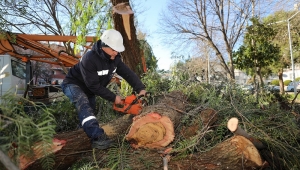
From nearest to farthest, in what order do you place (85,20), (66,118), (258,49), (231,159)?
(231,159)
(66,118)
(85,20)
(258,49)

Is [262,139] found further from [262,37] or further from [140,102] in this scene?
[262,37]

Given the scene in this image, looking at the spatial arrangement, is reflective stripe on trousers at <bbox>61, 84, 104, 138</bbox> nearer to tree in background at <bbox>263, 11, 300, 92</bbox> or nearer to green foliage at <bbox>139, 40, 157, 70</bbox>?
green foliage at <bbox>139, 40, 157, 70</bbox>

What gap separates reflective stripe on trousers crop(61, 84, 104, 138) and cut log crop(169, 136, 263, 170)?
94 centimetres

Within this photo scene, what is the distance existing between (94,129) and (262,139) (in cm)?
184

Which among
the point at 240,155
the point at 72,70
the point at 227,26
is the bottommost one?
the point at 240,155

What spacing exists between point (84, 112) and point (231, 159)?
5.67 feet

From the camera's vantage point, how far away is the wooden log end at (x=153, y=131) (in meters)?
2.89

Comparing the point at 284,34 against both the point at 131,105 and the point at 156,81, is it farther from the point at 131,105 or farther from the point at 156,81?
the point at 131,105

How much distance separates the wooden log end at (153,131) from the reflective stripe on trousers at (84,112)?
40cm

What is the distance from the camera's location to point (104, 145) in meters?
2.93

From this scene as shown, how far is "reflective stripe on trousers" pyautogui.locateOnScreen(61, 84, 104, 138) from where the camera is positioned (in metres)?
3.04

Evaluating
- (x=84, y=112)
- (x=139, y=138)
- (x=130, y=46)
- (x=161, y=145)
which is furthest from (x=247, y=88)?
(x=84, y=112)

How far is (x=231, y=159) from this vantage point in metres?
2.54

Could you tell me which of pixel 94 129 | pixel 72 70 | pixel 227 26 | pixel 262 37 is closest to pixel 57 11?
pixel 227 26
